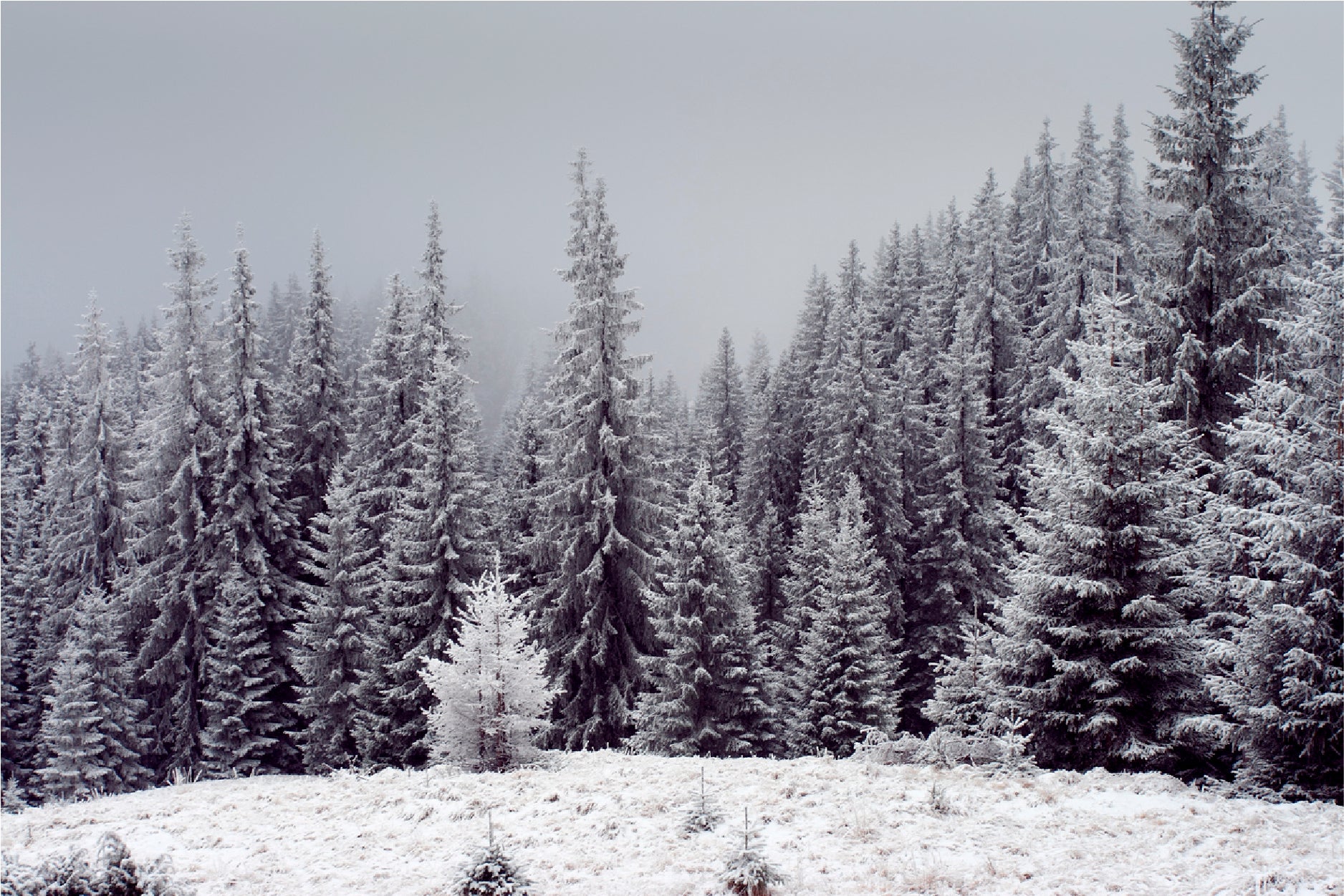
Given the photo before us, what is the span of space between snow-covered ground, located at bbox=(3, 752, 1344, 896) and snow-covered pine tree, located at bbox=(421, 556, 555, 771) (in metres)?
1.33

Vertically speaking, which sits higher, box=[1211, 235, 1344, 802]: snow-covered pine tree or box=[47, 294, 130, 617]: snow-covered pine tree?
box=[47, 294, 130, 617]: snow-covered pine tree

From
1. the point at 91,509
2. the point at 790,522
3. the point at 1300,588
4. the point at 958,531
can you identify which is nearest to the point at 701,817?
the point at 1300,588

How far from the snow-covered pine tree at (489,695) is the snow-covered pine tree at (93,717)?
19.3m

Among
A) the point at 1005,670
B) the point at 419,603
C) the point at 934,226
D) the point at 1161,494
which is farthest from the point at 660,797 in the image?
the point at 934,226

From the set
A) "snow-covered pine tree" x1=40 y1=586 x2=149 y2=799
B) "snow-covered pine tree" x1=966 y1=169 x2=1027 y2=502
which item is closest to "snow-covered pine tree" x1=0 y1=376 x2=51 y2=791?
"snow-covered pine tree" x1=40 y1=586 x2=149 y2=799

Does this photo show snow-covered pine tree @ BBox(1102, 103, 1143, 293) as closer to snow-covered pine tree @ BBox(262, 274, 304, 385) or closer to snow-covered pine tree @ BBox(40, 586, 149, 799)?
snow-covered pine tree @ BBox(40, 586, 149, 799)

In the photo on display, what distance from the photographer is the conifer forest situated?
499 inches

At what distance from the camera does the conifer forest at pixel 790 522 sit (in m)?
12.7

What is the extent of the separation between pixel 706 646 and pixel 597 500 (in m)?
5.69

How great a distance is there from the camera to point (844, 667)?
2286cm

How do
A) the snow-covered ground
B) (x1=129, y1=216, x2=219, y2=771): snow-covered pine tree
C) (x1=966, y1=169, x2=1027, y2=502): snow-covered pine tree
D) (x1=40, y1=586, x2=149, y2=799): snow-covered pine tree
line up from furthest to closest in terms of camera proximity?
(x1=966, y1=169, x2=1027, y2=502): snow-covered pine tree < (x1=129, y1=216, x2=219, y2=771): snow-covered pine tree < (x1=40, y1=586, x2=149, y2=799): snow-covered pine tree < the snow-covered ground

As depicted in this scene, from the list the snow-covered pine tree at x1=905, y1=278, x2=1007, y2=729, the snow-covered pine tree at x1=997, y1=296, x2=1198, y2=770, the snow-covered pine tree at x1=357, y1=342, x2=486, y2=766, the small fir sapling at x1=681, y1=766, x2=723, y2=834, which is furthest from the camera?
the snow-covered pine tree at x1=905, y1=278, x2=1007, y2=729

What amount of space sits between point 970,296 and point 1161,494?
2576 centimetres

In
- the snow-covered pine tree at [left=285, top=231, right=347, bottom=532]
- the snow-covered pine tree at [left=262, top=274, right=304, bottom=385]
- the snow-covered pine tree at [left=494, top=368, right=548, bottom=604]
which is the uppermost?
the snow-covered pine tree at [left=262, top=274, right=304, bottom=385]
